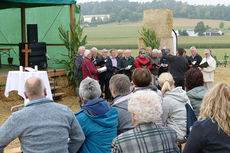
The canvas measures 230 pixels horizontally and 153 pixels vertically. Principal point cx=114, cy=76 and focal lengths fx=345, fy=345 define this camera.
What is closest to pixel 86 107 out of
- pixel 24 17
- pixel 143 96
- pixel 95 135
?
pixel 95 135

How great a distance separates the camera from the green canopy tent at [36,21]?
11.4 meters

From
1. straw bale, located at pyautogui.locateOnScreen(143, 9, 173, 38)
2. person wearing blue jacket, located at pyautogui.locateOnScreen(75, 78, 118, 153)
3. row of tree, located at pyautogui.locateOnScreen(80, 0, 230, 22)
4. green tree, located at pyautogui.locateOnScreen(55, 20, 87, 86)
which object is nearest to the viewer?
person wearing blue jacket, located at pyautogui.locateOnScreen(75, 78, 118, 153)

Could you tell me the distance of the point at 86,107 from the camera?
3111mm

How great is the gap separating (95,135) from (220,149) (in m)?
1.24

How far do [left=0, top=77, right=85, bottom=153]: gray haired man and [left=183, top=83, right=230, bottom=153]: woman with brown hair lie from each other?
98cm

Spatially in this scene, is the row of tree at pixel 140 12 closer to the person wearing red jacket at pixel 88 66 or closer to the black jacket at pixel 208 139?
the person wearing red jacket at pixel 88 66

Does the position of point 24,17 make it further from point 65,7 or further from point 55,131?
point 55,131

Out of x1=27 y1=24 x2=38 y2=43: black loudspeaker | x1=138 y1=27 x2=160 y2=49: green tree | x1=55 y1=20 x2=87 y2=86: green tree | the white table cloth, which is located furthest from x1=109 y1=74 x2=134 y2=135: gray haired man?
x1=138 y1=27 x2=160 y2=49: green tree

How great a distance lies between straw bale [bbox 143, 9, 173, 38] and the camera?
15.8 metres

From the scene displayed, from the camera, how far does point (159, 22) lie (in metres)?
15.8

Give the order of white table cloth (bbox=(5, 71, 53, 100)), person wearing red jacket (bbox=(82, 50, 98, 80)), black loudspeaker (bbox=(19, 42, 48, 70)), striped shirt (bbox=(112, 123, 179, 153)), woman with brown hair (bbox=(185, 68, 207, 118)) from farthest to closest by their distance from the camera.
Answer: black loudspeaker (bbox=(19, 42, 48, 70)), person wearing red jacket (bbox=(82, 50, 98, 80)), white table cloth (bbox=(5, 71, 53, 100)), woman with brown hair (bbox=(185, 68, 207, 118)), striped shirt (bbox=(112, 123, 179, 153))

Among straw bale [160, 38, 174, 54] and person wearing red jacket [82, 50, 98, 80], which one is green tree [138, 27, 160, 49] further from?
person wearing red jacket [82, 50, 98, 80]

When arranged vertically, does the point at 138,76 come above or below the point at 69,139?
above

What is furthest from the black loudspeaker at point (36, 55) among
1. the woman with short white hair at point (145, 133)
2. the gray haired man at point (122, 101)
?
the woman with short white hair at point (145, 133)
